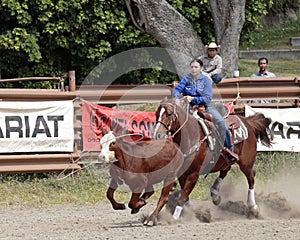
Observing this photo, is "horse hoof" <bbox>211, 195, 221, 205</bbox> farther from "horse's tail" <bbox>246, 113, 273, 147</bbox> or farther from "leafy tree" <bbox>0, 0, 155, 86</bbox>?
"leafy tree" <bbox>0, 0, 155, 86</bbox>

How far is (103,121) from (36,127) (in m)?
1.12

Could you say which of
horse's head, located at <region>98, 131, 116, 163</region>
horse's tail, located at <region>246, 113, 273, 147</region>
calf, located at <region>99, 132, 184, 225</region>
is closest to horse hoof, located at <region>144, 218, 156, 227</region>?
calf, located at <region>99, 132, 184, 225</region>

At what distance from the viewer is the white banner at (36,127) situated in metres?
12.7

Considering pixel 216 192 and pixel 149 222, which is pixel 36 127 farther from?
pixel 149 222

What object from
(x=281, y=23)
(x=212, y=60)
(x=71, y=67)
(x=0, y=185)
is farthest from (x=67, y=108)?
(x=281, y=23)

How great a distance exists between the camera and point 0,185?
12.8 meters

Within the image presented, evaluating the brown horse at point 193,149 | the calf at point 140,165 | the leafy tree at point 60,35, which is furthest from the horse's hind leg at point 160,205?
the leafy tree at point 60,35

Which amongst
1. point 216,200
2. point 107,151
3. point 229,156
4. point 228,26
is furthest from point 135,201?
point 228,26

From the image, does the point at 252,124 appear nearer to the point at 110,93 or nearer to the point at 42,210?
the point at 110,93

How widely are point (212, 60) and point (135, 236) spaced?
13.4ft

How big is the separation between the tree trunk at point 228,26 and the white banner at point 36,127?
4655 millimetres

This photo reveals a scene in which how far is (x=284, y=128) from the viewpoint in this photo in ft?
47.4

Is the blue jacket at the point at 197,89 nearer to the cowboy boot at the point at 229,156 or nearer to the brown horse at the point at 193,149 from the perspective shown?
the brown horse at the point at 193,149

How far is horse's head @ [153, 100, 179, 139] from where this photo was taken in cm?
979
